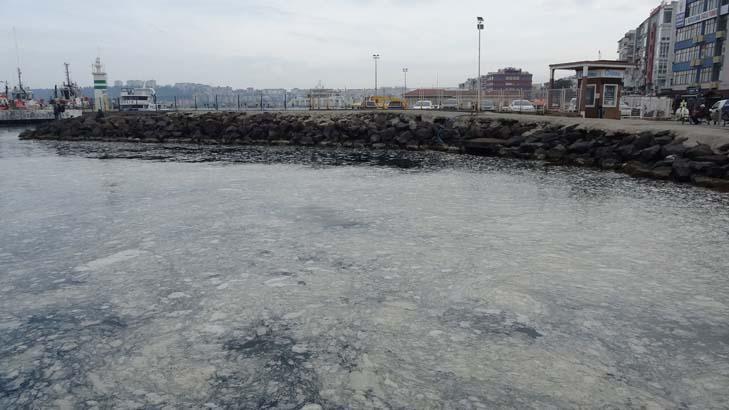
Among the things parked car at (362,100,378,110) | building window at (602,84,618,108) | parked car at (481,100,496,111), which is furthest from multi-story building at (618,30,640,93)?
building window at (602,84,618,108)

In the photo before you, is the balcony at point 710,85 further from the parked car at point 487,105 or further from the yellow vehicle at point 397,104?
the yellow vehicle at point 397,104

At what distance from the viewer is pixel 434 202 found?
13.1 m

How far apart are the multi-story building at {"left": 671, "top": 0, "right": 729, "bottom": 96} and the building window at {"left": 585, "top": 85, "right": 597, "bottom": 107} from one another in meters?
33.8

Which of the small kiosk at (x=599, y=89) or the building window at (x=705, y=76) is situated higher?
the building window at (x=705, y=76)

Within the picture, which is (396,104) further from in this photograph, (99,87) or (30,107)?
(30,107)

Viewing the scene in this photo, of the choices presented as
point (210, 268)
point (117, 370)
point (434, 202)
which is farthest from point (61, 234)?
point (434, 202)

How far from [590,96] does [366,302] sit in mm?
27243

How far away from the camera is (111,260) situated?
8.25 meters

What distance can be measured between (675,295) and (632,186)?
32.9 ft

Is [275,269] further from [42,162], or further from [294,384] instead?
[42,162]

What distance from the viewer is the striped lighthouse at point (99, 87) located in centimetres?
5469

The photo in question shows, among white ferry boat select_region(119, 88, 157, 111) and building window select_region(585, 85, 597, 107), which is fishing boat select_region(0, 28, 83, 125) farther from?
building window select_region(585, 85, 597, 107)

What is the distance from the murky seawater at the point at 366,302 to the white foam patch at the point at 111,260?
45 millimetres

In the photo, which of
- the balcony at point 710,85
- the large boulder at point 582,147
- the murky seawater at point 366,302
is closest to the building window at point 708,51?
the balcony at point 710,85
